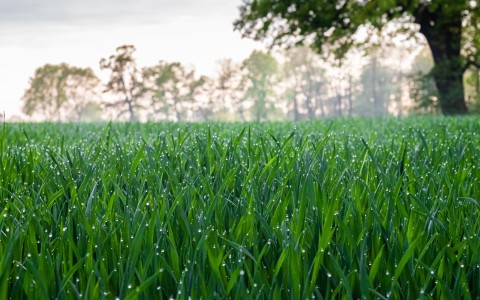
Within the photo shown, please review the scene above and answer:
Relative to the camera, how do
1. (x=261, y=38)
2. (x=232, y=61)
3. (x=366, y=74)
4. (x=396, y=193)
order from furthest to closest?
(x=366, y=74)
(x=232, y=61)
(x=261, y=38)
(x=396, y=193)

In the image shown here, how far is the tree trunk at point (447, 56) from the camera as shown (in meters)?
25.7

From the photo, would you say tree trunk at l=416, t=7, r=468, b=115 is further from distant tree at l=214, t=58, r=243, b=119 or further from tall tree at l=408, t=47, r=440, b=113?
distant tree at l=214, t=58, r=243, b=119

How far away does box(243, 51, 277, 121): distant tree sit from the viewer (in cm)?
8050

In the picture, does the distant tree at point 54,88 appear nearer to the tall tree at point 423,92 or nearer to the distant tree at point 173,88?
the distant tree at point 173,88

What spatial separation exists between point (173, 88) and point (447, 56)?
198ft

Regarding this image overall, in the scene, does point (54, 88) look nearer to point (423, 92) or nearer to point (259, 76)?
point (259, 76)

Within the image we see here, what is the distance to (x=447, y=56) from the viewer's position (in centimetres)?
2636

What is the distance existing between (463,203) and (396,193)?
34cm

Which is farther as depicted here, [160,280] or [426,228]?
[426,228]

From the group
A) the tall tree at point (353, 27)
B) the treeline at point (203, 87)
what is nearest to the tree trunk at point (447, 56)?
the tall tree at point (353, 27)

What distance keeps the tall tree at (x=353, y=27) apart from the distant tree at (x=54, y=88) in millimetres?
61673

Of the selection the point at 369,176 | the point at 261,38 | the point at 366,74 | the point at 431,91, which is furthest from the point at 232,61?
the point at 369,176

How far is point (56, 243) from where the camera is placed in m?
1.83

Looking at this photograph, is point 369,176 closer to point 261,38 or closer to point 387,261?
point 387,261
